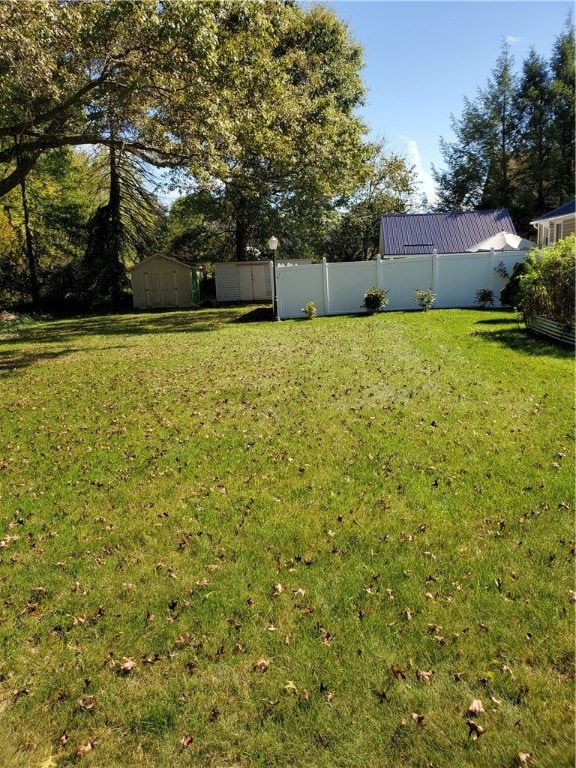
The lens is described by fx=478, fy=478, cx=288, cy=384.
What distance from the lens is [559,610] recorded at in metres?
2.81

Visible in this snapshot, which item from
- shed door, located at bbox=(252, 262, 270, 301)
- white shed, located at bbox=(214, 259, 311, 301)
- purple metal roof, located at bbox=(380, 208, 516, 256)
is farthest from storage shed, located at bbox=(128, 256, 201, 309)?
purple metal roof, located at bbox=(380, 208, 516, 256)

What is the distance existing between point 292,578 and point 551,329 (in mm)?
8557

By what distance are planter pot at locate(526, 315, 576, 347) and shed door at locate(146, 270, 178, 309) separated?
61.9 ft

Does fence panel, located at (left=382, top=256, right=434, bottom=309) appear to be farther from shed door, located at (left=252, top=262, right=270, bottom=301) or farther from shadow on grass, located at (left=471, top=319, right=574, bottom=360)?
shed door, located at (left=252, top=262, right=270, bottom=301)

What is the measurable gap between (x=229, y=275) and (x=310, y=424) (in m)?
21.2

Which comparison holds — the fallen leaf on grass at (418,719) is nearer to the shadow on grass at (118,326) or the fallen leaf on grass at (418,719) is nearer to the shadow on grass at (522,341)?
the shadow on grass at (522,341)

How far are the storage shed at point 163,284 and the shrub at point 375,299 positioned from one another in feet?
40.2

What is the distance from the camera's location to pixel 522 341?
32.1ft

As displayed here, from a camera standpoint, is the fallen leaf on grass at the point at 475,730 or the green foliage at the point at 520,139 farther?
the green foliage at the point at 520,139

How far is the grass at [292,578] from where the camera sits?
7.23 feet

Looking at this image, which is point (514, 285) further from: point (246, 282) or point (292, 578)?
point (246, 282)

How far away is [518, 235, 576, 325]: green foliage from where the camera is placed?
8.98 m

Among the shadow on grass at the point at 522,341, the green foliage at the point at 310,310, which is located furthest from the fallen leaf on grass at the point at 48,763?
the green foliage at the point at 310,310

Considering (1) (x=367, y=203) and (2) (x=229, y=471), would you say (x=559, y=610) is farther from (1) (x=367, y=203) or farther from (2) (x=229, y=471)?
(1) (x=367, y=203)
